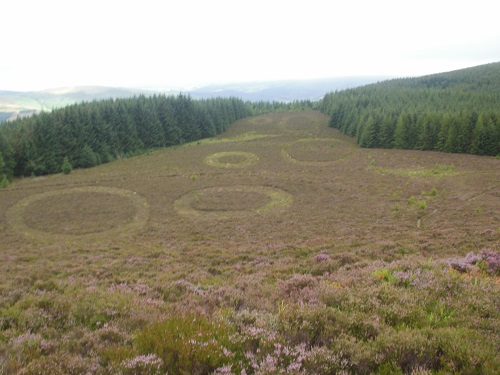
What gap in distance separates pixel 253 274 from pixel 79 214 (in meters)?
27.9

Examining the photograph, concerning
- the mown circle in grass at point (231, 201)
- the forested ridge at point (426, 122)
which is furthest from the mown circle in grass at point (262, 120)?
the mown circle in grass at point (231, 201)

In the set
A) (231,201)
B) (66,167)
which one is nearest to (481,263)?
(231,201)

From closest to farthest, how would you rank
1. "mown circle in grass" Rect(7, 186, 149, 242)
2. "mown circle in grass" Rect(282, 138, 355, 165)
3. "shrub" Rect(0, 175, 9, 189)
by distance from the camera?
"mown circle in grass" Rect(7, 186, 149, 242)
"shrub" Rect(0, 175, 9, 189)
"mown circle in grass" Rect(282, 138, 355, 165)

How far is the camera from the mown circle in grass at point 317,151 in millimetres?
63906

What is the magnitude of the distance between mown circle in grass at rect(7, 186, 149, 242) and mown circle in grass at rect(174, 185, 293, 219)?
5.29m

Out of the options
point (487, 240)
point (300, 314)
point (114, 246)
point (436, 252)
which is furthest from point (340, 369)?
point (114, 246)

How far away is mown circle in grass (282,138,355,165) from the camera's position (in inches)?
2516

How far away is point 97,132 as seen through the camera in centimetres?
7206

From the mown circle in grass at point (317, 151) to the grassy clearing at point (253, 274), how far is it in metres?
16.1

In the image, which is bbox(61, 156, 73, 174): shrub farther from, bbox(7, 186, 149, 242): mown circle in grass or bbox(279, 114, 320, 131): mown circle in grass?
bbox(279, 114, 320, 131): mown circle in grass

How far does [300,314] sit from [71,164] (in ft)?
223

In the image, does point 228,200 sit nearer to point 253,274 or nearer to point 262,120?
point 253,274

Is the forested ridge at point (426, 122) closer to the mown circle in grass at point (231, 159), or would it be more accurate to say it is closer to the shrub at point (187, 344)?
the mown circle in grass at point (231, 159)

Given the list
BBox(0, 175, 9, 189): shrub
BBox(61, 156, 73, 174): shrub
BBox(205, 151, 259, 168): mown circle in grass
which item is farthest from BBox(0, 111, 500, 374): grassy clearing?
BBox(205, 151, 259, 168): mown circle in grass
